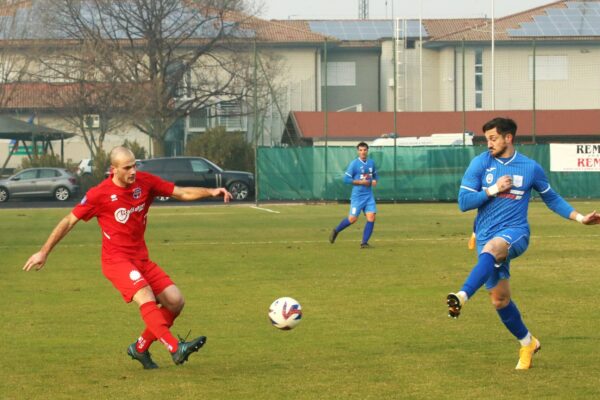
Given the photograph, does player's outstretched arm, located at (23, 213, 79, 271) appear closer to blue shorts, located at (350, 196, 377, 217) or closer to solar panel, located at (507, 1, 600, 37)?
blue shorts, located at (350, 196, 377, 217)

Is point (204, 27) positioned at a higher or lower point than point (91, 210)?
higher

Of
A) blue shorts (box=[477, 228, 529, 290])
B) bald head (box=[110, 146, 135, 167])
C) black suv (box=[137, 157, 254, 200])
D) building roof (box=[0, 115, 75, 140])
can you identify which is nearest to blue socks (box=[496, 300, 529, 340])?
blue shorts (box=[477, 228, 529, 290])

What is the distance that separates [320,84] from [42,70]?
14.9m

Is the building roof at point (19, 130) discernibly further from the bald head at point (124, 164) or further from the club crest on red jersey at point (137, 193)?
the bald head at point (124, 164)

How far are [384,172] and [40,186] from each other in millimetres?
14461

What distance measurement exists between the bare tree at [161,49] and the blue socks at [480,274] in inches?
1960

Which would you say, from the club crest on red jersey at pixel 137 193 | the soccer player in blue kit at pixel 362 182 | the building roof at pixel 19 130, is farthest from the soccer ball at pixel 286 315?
the building roof at pixel 19 130

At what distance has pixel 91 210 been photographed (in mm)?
9680

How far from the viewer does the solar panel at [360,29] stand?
249ft

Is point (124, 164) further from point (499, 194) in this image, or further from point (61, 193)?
point (61, 193)

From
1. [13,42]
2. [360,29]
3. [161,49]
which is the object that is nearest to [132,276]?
[161,49]

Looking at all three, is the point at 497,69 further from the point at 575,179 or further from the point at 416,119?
the point at 575,179

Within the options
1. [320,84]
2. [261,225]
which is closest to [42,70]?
[320,84]

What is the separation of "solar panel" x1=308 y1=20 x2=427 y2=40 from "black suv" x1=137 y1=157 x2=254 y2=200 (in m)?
31.0
